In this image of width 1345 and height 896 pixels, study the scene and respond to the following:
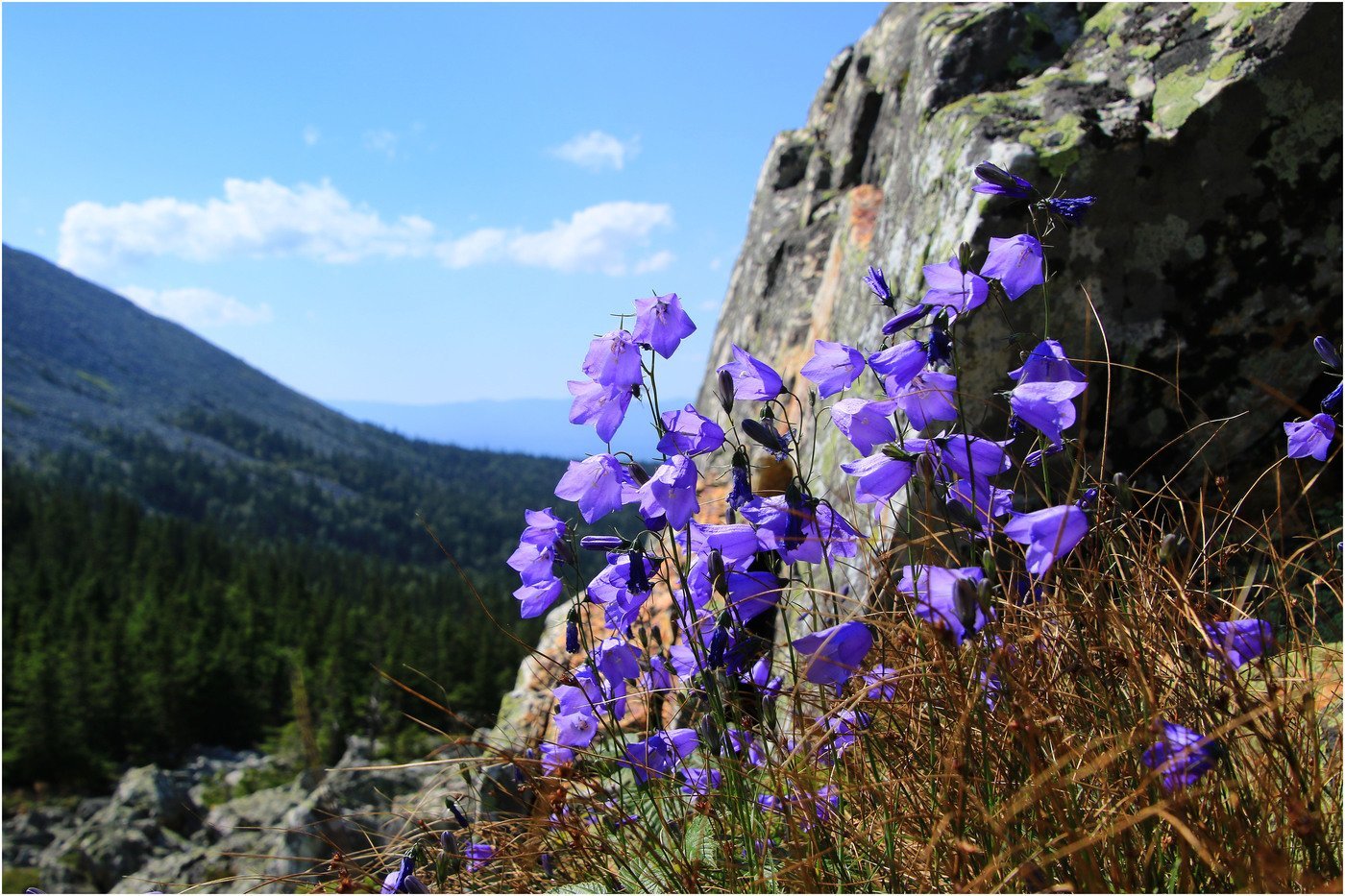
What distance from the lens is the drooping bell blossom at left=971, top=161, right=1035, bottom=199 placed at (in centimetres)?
210

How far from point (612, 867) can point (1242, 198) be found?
3.53 metres

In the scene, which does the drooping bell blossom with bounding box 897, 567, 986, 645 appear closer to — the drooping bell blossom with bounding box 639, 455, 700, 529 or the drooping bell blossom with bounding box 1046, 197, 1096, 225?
the drooping bell blossom with bounding box 639, 455, 700, 529

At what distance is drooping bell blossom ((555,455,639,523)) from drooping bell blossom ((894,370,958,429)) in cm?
62

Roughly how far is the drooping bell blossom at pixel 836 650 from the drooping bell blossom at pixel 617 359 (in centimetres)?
70

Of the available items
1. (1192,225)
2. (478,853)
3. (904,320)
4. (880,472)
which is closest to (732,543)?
(880,472)

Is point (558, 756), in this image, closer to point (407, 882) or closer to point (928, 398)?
point (407, 882)

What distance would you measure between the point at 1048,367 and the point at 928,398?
0.25 metres

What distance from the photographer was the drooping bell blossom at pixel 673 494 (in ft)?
6.06

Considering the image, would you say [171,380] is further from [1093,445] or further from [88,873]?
[1093,445]

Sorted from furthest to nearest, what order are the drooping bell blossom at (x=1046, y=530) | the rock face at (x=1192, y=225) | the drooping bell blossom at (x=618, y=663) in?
the rock face at (x=1192, y=225)
the drooping bell blossom at (x=618, y=663)
the drooping bell blossom at (x=1046, y=530)

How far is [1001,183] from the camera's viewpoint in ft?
6.95

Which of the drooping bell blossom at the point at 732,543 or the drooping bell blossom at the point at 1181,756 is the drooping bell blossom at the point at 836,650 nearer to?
the drooping bell blossom at the point at 732,543

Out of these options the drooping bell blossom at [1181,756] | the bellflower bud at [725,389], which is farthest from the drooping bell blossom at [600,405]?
the drooping bell blossom at [1181,756]

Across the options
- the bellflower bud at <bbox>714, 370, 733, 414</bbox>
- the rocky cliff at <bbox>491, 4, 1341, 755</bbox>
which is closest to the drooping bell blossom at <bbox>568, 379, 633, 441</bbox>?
the bellflower bud at <bbox>714, 370, 733, 414</bbox>
